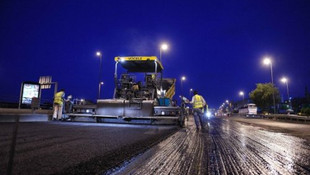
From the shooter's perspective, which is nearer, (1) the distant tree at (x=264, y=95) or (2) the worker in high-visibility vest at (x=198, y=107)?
(2) the worker in high-visibility vest at (x=198, y=107)

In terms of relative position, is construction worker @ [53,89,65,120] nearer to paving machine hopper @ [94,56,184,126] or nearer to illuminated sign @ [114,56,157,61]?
paving machine hopper @ [94,56,184,126]

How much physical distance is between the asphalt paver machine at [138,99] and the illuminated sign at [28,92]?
8.73m

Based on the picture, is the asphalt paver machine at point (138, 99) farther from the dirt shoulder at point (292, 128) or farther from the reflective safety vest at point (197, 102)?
the dirt shoulder at point (292, 128)

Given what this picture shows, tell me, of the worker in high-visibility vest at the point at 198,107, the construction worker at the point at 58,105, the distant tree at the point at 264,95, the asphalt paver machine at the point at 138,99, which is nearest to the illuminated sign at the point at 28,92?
the construction worker at the point at 58,105

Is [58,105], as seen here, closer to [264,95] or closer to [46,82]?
[46,82]

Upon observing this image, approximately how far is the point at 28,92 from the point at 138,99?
10912mm

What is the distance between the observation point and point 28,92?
15.4 meters

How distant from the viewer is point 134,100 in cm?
957

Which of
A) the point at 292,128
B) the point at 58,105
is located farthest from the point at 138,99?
the point at 292,128

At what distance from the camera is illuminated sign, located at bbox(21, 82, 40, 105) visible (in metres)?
15.1

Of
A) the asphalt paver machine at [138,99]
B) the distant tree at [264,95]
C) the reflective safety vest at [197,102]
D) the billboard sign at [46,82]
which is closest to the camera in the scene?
the reflective safety vest at [197,102]

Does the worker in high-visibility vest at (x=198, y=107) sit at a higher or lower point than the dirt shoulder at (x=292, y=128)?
higher

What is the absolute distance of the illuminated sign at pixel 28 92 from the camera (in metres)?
15.1

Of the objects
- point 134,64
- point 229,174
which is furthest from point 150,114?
point 229,174
